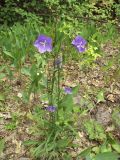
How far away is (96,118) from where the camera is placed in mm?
3160

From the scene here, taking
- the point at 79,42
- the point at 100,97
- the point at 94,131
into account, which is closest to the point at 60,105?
the point at 94,131

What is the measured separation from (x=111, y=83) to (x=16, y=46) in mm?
1093

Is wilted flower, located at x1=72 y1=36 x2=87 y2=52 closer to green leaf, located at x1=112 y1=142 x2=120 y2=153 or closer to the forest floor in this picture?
the forest floor

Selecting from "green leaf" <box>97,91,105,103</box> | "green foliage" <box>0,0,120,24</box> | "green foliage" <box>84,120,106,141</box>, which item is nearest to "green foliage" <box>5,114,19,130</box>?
"green foliage" <box>84,120,106,141</box>

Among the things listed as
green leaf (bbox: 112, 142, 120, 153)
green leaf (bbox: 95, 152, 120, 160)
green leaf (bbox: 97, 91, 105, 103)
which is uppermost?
green leaf (bbox: 97, 91, 105, 103)

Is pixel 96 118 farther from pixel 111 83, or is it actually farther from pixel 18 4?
pixel 18 4

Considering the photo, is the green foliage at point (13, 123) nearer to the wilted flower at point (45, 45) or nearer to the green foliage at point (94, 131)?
the green foliage at point (94, 131)

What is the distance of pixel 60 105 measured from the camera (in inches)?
109

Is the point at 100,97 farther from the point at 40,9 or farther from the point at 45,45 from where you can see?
the point at 40,9

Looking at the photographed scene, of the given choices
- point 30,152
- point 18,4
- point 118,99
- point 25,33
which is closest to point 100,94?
point 118,99

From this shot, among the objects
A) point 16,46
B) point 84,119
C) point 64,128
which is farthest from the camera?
point 16,46

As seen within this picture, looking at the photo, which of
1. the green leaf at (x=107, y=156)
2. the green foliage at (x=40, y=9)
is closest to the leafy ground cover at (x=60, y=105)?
the green leaf at (x=107, y=156)

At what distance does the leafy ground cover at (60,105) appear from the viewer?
8.93ft

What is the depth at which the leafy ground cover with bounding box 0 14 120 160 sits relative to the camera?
107 inches
